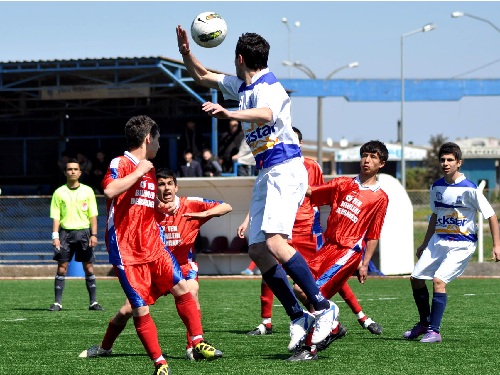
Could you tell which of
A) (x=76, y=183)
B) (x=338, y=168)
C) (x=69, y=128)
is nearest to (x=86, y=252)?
(x=76, y=183)

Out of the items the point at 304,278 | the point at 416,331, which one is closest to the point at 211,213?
the point at 304,278

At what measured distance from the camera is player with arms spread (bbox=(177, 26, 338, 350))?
731cm

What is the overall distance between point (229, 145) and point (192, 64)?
69.1 ft

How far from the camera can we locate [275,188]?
7.32 m

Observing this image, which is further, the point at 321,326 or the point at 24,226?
the point at 24,226

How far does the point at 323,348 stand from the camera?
7.60 metres

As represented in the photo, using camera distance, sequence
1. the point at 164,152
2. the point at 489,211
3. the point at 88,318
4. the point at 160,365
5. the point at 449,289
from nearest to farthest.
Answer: the point at 160,365 → the point at 489,211 → the point at 88,318 → the point at 449,289 → the point at 164,152

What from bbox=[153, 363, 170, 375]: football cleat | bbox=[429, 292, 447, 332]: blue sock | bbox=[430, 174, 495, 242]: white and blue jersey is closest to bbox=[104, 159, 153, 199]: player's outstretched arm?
bbox=[153, 363, 170, 375]: football cleat

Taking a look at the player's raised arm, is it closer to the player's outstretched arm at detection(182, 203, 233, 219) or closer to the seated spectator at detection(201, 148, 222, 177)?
the player's outstretched arm at detection(182, 203, 233, 219)

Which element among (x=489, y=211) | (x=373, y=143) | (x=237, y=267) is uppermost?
(x=373, y=143)

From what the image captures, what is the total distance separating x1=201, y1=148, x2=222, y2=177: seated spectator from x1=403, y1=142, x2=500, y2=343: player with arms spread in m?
16.2

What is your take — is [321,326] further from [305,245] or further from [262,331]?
[305,245]

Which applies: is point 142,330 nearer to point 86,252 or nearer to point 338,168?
point 86,252

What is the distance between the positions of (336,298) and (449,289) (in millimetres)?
2936
